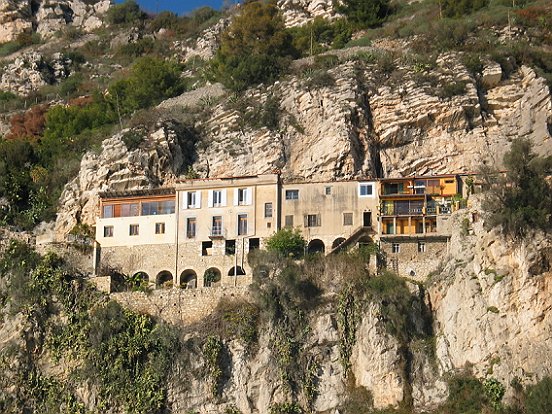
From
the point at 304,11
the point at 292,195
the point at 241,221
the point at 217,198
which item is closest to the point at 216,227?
the point at 241,221

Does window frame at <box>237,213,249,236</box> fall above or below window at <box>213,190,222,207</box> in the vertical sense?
below

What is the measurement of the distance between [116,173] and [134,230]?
185 inches

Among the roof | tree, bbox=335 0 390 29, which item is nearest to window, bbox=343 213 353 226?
the roof

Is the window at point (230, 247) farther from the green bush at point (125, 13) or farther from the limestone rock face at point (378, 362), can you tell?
the green bush at point (125, 13)

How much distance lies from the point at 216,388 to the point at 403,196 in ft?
46.4

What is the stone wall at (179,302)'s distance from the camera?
56656 millimetres

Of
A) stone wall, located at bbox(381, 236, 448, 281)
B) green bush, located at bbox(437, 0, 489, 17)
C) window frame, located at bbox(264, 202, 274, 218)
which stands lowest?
stone wall, located at bbox(381, 236, 448, 281)

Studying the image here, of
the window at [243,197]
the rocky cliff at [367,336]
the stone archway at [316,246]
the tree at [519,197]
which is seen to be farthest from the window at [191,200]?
the tree at [519,197]

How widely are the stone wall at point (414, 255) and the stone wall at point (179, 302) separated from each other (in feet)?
24.1

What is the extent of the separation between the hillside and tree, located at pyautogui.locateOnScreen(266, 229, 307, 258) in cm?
150

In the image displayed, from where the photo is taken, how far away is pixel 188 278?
61.3 meters

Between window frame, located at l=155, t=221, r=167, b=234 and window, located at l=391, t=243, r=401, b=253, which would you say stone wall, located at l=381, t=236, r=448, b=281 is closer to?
window, located at l=391, t=243, r=401, b=253

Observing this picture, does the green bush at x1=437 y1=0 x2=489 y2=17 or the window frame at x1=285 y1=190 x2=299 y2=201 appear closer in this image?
the window frame at x1=285 y1=190 x2=299 y2=201

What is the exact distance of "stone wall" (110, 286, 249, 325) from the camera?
2231 inches
